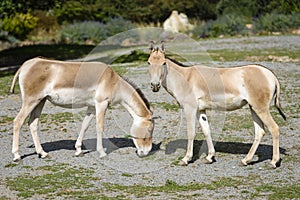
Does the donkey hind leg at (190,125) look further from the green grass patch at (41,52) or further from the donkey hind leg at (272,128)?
the green grass patch at (41,52)

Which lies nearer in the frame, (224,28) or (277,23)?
(277,23)

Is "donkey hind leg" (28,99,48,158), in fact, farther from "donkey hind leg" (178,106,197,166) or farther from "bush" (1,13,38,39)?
"bush" (1,13,38,39)

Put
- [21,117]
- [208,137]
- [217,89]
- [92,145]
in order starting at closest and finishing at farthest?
1. [217,89]
2. [208,137]
3. [21,117]
4. [92,145]

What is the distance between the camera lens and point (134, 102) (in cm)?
1008

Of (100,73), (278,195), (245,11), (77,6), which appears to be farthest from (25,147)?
(245,11)

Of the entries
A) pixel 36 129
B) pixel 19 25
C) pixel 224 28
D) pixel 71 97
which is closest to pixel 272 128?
pixel 71 97

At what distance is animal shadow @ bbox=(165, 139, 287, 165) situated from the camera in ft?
33.7

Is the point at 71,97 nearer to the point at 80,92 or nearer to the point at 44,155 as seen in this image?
the point at 80,92

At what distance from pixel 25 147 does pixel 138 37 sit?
25.2 meters

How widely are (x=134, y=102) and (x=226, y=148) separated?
2122 mm

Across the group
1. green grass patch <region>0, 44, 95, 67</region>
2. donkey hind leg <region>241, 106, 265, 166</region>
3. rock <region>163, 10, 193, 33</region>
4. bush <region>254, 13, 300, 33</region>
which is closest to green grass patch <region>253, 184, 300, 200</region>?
donkey hind leg <region>241, 106, 265, 166</region>

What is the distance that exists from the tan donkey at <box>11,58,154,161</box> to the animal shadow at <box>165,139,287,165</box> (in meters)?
0.98

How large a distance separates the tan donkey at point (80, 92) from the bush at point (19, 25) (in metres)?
29.7

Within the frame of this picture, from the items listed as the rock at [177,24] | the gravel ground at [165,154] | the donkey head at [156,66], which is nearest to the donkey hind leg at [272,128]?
the gravel ground at [165,154]
